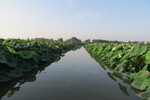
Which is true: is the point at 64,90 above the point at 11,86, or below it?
below

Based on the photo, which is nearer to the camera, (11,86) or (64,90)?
(64,90)

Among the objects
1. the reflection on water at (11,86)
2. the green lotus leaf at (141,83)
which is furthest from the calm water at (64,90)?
the green lotus leaf at (141,83)

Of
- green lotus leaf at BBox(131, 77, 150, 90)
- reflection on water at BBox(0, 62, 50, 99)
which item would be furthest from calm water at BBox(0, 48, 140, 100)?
green lotus leaf at BBox(131, 77, 150, 90)

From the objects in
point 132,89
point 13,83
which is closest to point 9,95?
point 13,83

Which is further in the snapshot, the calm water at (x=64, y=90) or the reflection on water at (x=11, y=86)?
the reflection on water at (x=11, y=86)

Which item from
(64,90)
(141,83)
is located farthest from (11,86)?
(141,83)

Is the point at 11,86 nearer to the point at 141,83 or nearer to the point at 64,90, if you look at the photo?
the point at 64,90

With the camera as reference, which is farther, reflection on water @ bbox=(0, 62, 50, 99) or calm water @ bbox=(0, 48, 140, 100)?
reflection on water @ bbox=(0, 62, 50, 99)

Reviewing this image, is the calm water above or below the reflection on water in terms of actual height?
below

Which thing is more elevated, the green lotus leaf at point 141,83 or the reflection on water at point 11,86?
the reflection on water at point 11,86

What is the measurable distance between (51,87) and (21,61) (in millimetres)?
1754

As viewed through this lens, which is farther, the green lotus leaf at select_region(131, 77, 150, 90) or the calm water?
the green lotus leaf at select_region(131, 77, 150, 90)

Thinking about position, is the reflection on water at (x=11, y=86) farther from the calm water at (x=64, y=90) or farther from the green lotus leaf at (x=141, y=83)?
the green lotus leaf at (x=141, y=83)

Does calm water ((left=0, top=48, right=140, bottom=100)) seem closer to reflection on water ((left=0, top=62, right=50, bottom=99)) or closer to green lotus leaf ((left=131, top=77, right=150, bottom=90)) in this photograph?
reflection on water ((left=0, top=62, right=50, bottom=99))
